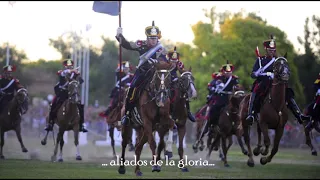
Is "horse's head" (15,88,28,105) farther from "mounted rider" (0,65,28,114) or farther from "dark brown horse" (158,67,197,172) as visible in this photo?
"dark brown horse" (158,67,197,172)

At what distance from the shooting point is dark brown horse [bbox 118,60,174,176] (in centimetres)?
2014

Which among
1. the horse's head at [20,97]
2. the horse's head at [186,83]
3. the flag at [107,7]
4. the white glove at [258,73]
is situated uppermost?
the flag at [107,7]

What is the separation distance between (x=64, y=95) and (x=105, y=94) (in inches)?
2932

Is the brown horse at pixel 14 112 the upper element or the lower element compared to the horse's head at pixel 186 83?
lower

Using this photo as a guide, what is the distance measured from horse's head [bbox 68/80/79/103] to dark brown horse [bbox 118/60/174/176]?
8.42 metres

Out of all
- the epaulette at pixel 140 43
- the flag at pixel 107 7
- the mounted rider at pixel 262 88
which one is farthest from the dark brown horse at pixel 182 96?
the epaulette at pixel 140 43

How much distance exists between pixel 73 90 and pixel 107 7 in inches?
193

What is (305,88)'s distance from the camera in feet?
218

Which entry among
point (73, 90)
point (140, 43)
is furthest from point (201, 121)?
point (140, 43)

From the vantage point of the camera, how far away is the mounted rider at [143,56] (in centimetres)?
2134

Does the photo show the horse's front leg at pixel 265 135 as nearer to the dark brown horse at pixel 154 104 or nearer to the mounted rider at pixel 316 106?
the dark brown horse at pixel 154 104

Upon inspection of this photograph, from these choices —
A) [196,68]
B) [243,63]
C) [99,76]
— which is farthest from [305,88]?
[99,76]

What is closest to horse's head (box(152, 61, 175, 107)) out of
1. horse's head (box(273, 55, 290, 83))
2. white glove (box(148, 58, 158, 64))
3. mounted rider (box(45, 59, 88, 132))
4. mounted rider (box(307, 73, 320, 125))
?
white glove (box(148, 58, 158, 64))

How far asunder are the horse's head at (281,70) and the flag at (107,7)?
5773 millimetres
